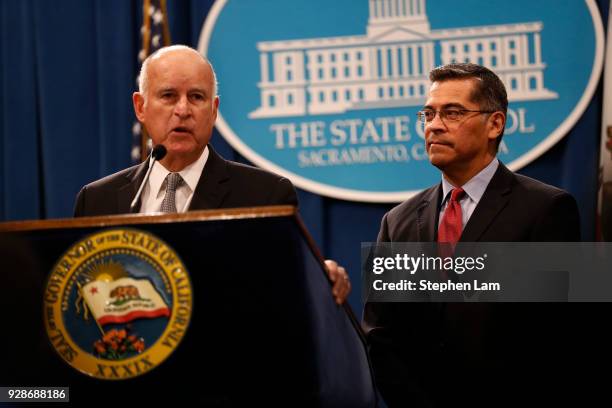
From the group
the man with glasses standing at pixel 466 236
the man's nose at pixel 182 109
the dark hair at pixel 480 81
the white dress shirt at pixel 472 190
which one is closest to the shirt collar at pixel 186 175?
the man's nose at pixel 182 109

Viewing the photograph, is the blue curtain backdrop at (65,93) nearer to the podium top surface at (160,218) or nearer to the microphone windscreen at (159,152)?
the microphone windscreen at (159,152)

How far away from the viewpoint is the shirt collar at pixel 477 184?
240 cm

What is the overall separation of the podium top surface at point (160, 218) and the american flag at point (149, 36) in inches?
85.6

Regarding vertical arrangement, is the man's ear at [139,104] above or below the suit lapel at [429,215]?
above

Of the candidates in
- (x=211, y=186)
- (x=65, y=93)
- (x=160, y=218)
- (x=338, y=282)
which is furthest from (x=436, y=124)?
(x=65, y=93)

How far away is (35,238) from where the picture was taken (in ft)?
4.66

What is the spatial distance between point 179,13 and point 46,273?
97.7 inches

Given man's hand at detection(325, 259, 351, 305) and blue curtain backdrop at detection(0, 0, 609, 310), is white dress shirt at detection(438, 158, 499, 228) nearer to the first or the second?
man's hand at detection(325, 259, 351, 305)

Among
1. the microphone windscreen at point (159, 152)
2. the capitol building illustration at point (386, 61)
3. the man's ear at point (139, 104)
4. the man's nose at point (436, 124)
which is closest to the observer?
the microphone windscreen at point (159, 152)

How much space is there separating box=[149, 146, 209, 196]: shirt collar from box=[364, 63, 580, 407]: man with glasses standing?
0.60 meters

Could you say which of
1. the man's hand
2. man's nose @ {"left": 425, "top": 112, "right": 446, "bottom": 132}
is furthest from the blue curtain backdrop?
the man's hand

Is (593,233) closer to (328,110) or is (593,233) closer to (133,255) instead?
(328,110)

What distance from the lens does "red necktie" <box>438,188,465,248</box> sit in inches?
91.0

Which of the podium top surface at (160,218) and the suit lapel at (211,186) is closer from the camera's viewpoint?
the podium top surface at (160,218)
